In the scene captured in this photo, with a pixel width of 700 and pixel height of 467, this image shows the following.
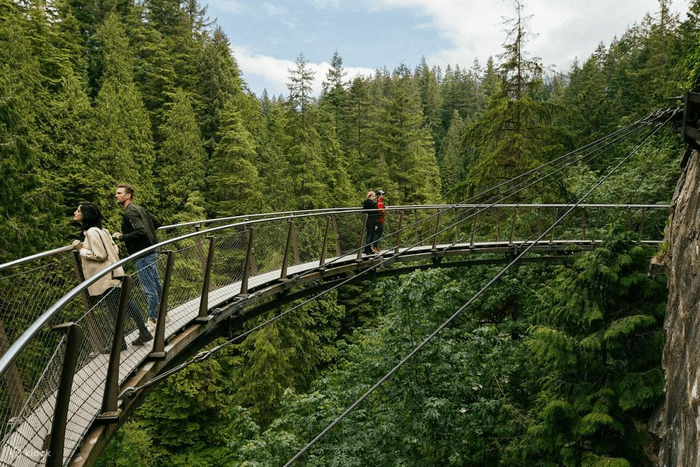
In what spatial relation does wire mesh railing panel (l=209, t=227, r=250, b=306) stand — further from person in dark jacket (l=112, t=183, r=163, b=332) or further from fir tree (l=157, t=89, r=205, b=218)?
fir tree (l=157, t=89, r=205, b=218)

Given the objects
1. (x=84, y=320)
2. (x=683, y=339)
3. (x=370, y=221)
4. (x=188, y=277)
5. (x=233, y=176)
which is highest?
(x=233, y=176)

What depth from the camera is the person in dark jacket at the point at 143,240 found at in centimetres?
422

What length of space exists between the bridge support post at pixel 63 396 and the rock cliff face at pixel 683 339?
6154mm

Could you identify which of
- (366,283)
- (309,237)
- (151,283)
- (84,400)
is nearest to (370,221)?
(309,237)

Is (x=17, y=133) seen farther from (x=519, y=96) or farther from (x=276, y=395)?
(x=519, y=96)

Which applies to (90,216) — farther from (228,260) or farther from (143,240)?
(228,260)

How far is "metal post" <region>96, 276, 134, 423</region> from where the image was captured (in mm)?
Result: 3215

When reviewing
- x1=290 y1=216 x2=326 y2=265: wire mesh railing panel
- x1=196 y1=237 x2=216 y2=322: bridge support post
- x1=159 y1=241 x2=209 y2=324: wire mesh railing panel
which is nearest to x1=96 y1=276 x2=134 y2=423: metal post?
x1=159 y1=241 x2=209 y2=324: wire mesh railing panel

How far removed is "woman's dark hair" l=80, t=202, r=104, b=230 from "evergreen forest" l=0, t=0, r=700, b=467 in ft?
23.4

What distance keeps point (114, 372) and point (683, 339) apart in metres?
7.10

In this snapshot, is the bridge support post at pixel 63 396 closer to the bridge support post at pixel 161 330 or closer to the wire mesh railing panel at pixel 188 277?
the bridge support post at pixel 161 330

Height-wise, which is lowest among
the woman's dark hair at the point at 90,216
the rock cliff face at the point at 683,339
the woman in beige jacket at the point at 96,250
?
the rock cliff face at the point at 683,339

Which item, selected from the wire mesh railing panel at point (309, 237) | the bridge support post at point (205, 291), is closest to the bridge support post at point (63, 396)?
the bridge support post at point (205, 291)

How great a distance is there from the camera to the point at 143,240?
4.65m
